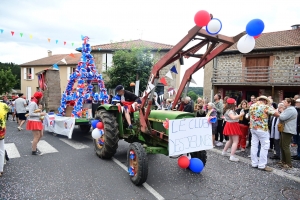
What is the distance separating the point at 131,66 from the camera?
17625mm

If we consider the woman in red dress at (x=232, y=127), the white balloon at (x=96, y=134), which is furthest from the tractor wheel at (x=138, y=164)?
the woman in red dress at (x=232, y=127)

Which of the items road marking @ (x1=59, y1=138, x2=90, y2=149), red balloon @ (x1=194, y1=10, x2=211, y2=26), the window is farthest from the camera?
the window

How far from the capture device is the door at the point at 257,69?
16.3 metres

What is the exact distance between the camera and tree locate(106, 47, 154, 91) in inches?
695

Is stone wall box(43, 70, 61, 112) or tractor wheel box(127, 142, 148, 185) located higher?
stone wall box(43, 70, 61, 112)

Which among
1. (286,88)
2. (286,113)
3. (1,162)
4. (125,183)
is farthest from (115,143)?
(286,88)

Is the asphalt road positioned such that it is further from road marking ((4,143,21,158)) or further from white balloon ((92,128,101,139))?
white balloon ((92,128,101,139))

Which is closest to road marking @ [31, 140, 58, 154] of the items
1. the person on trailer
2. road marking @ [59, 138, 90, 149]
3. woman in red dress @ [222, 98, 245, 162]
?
road marking @ [59, 138, 90, 149]

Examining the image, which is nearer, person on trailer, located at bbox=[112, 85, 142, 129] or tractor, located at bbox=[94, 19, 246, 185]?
tractor, located at bbox=[94, 19, 246, 185]

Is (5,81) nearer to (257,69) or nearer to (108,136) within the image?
(257,69)

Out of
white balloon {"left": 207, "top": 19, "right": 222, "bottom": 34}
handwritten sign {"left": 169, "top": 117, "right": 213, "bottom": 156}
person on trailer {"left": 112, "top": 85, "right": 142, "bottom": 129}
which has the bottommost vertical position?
handwritten sign {"left": 169, "top": 117, "right": 213, "bottom": 156}

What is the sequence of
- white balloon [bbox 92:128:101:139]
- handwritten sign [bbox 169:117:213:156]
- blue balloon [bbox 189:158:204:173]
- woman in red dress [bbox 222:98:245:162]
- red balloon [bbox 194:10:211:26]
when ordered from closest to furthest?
1. red balloon [bbox 194:10:211:26]
2. handwritten sign [bbox 169:117:213:156]
3. blue balloon [bbox 189:158:204:173]
4. white balloon [bbox 92:128:101:139]
5. woman in red dress [bbox 222:98:245:162]

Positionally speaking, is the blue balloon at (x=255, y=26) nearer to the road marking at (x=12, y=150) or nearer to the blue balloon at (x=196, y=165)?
the blue balloon at (x=196, y=165)

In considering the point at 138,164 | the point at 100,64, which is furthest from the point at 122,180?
the point at 100,64
